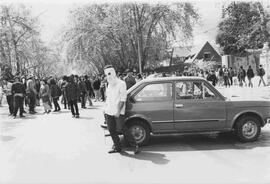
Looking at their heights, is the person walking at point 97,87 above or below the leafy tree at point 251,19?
below

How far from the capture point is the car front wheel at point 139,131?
24.3ft

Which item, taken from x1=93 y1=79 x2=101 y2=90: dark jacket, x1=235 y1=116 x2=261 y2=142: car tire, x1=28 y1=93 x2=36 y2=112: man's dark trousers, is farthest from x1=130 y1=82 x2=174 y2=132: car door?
x1=93 y1=79 x2=101 y2=90: dark jacket

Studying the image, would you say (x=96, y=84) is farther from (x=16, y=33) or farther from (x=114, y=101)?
(x=114, y=101)

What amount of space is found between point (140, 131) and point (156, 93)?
863 millimetres

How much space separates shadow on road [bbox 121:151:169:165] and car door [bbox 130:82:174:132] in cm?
73

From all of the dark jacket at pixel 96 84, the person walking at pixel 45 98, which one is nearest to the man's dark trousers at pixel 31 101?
the person walking at pixel 45 98

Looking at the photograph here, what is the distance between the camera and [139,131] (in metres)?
7.48

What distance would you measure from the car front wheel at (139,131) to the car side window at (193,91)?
957mm

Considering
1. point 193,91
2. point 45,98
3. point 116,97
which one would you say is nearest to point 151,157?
point 116,97

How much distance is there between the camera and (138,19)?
31547mm

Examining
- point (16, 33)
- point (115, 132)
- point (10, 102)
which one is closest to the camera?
point (115, 132)

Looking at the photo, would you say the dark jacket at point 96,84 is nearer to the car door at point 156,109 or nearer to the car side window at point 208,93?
the car door at point 156,109

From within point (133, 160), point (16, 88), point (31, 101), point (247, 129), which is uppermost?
point (16, 88)

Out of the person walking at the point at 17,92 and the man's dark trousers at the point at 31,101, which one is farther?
the man's dark trousers at the point at 31,101
